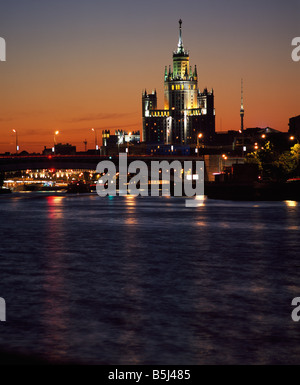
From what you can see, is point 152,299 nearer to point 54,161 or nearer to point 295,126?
point 54,161

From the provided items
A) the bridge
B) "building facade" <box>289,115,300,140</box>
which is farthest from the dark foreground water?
"building facade" <box>289,115,300,140</box>

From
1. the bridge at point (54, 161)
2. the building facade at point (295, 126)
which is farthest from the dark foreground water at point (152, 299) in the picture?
the building facade at point (295, 126)

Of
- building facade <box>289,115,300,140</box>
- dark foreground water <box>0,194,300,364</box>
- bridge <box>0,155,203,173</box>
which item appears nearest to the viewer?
dark foreground water <box>0,194,300,364</box>

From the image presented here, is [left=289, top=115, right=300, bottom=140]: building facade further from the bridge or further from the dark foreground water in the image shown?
the dark foreground water

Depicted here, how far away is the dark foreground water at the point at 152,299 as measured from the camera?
708 cm

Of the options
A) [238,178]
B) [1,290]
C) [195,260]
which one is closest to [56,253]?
[195,260]

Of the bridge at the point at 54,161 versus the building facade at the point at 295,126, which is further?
the building facade at the point at 295,126

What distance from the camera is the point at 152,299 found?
980 cm

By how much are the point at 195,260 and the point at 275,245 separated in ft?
12.8

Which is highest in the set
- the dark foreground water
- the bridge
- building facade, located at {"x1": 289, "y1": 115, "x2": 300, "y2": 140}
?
building facade, located at {"x1": 289, "y1": 115, "x2": 300, "y2": 140}

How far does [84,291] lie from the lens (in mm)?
10469

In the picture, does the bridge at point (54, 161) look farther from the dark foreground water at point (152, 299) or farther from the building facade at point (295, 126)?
the dark foreground water at point (152, 299)

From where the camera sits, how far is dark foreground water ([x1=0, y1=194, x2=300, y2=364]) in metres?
7.08

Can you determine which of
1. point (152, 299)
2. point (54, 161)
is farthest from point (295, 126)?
point (152, 299)
